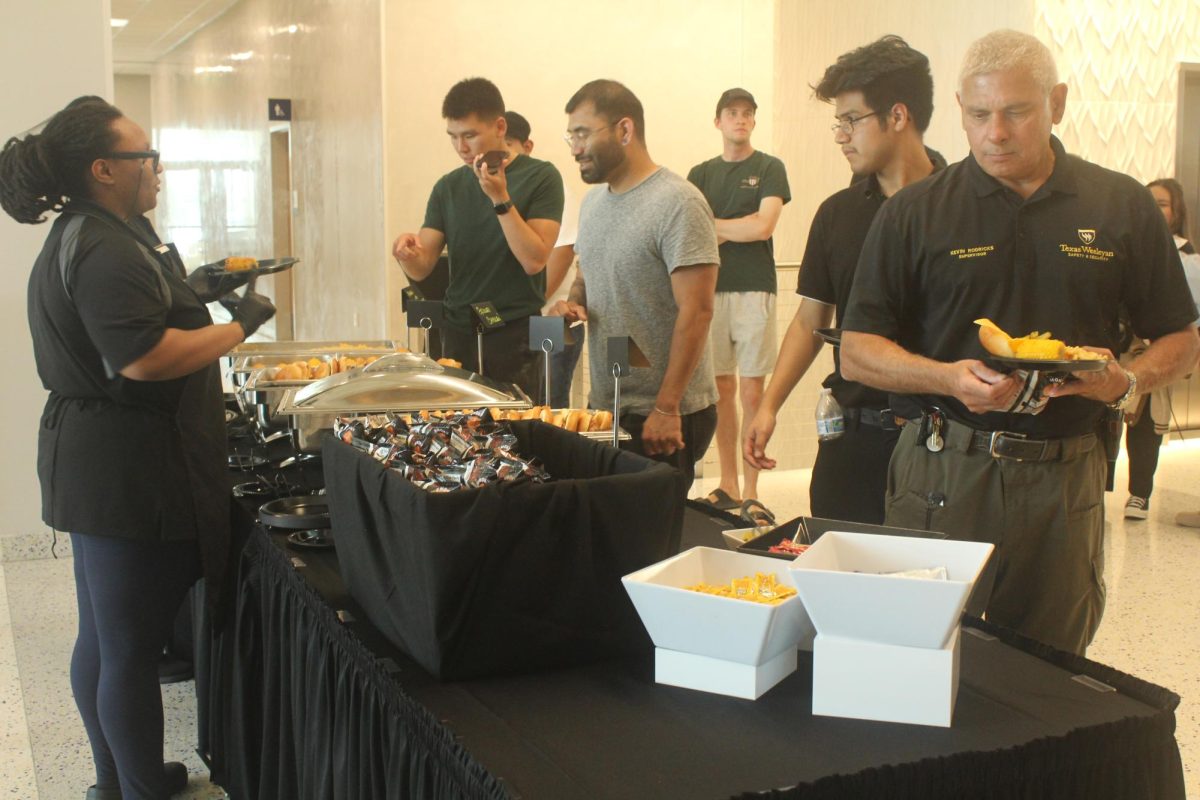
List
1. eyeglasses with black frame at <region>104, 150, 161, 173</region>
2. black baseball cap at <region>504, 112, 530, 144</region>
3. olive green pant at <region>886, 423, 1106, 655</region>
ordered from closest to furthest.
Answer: olive green pant at <region>886, 423, 1106, 655</region> < eyeglasses with black frame at <region>104, 150, 161, 173</region> < black baseball cap at <region>504, 112, 530, 144</region>

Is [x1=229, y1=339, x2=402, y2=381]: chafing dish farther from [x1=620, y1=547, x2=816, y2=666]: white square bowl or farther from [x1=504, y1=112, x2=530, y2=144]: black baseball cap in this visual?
[x1=620, y1=547, x2=816, y2=666]: white square bowl

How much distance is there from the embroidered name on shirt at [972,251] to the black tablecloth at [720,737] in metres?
0.76

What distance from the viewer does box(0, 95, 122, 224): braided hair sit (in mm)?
2129

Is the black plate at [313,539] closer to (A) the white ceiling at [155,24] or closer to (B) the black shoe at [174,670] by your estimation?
(B) the black shoe at [174,670]

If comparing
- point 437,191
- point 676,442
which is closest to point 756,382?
point 437,191

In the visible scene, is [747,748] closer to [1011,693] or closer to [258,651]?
[1011,693]

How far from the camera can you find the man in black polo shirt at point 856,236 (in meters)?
2.54

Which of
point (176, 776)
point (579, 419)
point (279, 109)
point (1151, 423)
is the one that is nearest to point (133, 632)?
point (176, 776)

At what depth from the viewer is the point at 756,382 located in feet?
17.9

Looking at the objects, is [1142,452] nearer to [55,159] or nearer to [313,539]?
[313,539]

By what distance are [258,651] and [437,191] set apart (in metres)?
2.30

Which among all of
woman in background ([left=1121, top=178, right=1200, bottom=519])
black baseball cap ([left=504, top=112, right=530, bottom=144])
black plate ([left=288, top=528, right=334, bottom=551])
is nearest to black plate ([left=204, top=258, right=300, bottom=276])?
black plate ([left=288, top=528, right=334, bottom=551])

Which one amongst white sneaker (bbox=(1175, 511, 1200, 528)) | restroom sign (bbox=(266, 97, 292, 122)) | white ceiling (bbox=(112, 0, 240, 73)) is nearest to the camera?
white sneaker (bbox=(1175, 511, 1200, 528))

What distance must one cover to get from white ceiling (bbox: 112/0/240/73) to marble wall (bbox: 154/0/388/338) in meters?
0.13
